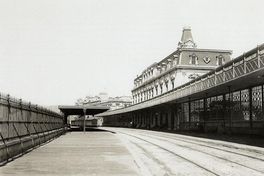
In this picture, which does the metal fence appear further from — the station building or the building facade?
the building facade

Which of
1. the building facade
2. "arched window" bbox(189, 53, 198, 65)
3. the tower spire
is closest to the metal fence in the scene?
the building facade

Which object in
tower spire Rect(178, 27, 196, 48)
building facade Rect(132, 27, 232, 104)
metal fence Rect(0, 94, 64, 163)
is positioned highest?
tower spire Rect(178, 27, 196, 48)

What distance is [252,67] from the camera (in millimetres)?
22734

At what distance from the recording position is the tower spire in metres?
84.9

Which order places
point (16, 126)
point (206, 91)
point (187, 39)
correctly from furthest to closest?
point (187, 39)
point (206, 91)
point (16, 126)

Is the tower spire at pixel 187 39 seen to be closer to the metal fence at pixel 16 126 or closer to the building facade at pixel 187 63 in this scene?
the building facade at pixel 187 63

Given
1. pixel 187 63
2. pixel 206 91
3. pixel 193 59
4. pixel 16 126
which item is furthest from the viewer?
pixel 193 59

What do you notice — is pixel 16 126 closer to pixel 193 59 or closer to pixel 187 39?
pixel 193 59

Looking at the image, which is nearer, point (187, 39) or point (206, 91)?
point (206, 91)

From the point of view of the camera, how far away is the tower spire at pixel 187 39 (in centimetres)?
8488

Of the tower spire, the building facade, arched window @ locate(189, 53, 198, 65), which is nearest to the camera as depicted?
the building facade

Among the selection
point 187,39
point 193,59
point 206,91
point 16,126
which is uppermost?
point 187,39

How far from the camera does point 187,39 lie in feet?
283

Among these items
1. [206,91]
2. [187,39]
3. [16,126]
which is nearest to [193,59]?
[187,39]
